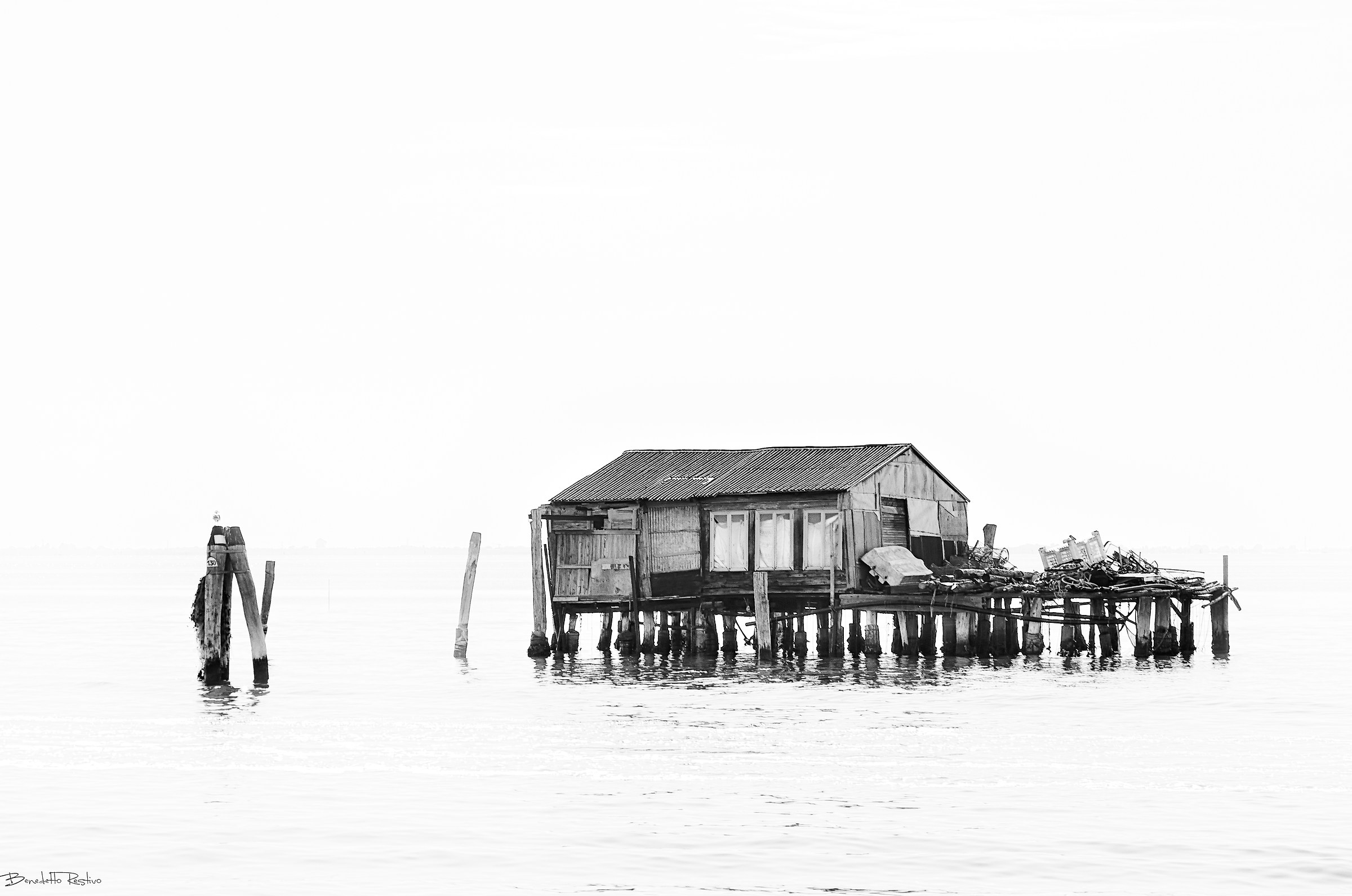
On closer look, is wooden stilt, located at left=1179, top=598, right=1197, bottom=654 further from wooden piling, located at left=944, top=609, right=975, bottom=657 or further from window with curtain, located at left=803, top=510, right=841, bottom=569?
window with curtain, located at left=803, top=510, right=841, bottom=569

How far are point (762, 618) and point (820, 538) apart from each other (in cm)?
278

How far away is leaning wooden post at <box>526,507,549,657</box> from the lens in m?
45.2

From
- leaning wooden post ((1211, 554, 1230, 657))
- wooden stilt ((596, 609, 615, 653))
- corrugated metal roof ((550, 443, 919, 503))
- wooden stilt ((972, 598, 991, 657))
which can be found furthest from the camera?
wooden stilt ((596, 609, 615, 653))

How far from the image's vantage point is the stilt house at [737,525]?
45500 mm

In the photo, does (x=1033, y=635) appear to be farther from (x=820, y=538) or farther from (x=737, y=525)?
(x=737, y=525)

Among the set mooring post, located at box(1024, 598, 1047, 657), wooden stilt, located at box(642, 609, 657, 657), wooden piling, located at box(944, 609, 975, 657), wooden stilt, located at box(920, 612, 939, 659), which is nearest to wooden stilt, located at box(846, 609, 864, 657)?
wooden stilt, located at box(920, 612, 939, 659)

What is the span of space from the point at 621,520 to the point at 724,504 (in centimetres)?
301

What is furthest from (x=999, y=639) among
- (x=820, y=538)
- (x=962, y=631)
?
(x=820, y=538)

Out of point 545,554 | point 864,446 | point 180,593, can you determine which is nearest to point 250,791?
point 545,554

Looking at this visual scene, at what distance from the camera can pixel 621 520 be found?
47.1m

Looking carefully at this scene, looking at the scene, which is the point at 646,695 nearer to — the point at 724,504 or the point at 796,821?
the point at 724,504

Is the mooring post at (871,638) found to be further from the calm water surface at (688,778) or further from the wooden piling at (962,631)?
the wooden piling at (962,631)

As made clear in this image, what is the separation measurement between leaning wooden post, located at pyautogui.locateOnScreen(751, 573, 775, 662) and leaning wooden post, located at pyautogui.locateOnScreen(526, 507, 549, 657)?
229 inches
